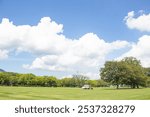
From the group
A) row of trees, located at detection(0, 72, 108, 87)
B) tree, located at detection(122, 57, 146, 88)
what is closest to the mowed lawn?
tree, located at detection(122, 57, 146, 88)

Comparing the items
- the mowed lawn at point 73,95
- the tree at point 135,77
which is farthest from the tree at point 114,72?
the mowed lawn at point 73,95

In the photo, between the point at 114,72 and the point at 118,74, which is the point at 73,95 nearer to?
the point at 118,74

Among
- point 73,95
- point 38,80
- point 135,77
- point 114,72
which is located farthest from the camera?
point 38,80

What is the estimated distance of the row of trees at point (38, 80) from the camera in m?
108

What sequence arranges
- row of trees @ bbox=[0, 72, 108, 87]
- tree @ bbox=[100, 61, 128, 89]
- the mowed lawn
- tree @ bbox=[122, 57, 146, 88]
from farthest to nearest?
row of trees @ bbox=[0, 72, 108, 87]
tree @ bbox=[122, 57, 146, 88]
tree @ bbox=[100, 61, 128, 89]
the mowed lawn

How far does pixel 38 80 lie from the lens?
116688mm

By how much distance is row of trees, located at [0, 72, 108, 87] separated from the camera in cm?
10782

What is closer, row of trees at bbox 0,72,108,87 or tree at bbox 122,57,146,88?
tree at bbox 122,57,146,88

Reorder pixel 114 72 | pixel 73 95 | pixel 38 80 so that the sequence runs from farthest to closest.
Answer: pixel 38 80
pixel 114 72
pixel 73 95

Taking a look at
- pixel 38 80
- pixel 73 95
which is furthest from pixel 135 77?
pixel 38 80

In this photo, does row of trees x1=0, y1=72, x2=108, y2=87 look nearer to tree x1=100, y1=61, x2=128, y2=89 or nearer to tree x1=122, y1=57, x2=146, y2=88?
tree x1=122, y1=57, x2=146, y2=88

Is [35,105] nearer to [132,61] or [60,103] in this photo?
[60,103]

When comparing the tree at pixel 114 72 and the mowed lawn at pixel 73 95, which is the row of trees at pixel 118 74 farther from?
the mowed lawn at pixel 73 95

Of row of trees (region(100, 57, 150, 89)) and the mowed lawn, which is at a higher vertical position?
row of trees (region(100, 57, 150, 89))
